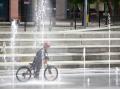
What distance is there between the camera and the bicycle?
631 inches

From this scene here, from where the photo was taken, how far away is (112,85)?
1546cm

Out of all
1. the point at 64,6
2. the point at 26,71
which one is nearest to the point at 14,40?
the point at 26,71

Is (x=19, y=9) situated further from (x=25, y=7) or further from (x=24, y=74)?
(x=24, y=74)

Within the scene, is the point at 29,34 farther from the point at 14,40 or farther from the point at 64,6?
the point at 64,6

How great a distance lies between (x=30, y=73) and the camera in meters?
16.0

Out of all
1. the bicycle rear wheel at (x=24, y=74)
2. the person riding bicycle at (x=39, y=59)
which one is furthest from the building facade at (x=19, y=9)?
the person riding bicycle at (x=39, y=59)

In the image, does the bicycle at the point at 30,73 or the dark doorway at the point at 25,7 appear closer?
the bicycle at the point at 30,73

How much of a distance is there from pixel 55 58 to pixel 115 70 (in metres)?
2.70

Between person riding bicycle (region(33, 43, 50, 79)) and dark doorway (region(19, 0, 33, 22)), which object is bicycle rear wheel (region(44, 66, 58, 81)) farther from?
dark doorway (region(19, 0, 33, 22))

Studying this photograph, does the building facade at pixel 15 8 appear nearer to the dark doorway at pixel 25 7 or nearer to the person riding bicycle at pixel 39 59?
the dark doorway at pixel 25 7

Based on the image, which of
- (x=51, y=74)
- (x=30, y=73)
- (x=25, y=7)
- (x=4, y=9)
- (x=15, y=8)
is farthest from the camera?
(x=25, y=7)

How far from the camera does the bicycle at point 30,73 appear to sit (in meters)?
16.0

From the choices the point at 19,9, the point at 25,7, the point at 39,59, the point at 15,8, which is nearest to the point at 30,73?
the point at 39,59

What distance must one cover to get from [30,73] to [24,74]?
0.19 meters
